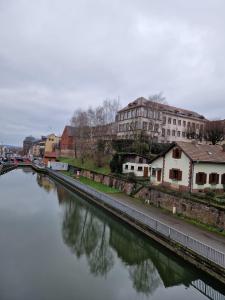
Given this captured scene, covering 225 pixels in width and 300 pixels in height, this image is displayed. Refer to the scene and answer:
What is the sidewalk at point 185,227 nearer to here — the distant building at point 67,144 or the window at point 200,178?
the window at point 200,178

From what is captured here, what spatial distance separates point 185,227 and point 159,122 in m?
32.5

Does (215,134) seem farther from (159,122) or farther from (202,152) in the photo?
(202,152)

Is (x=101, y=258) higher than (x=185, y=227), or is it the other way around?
(x=185, y=227)

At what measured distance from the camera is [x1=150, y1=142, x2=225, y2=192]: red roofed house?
79.1ft

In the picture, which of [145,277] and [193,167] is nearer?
[145,277]

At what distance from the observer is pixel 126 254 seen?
17.1 metres

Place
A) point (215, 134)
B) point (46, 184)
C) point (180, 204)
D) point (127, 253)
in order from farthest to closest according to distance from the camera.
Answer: point (215, 134), point (46, 184), point (180, 204), point (127, 253)

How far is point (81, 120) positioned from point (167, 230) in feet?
132

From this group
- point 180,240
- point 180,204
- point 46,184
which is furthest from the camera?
point 46,184

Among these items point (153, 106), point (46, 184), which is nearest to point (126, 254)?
point (153, 106)

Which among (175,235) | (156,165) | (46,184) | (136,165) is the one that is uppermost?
(156,165)

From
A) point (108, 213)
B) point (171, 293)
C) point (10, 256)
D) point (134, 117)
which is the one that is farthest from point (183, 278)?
point (134, 117)

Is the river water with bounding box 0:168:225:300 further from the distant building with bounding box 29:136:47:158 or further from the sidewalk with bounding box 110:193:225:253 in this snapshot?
the distant building with bounding box 29:136:47:158

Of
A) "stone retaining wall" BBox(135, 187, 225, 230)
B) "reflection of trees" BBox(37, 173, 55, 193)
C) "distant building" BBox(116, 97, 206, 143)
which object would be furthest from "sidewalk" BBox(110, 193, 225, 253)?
"distant building" BBox(116, 97, 206, 143)
